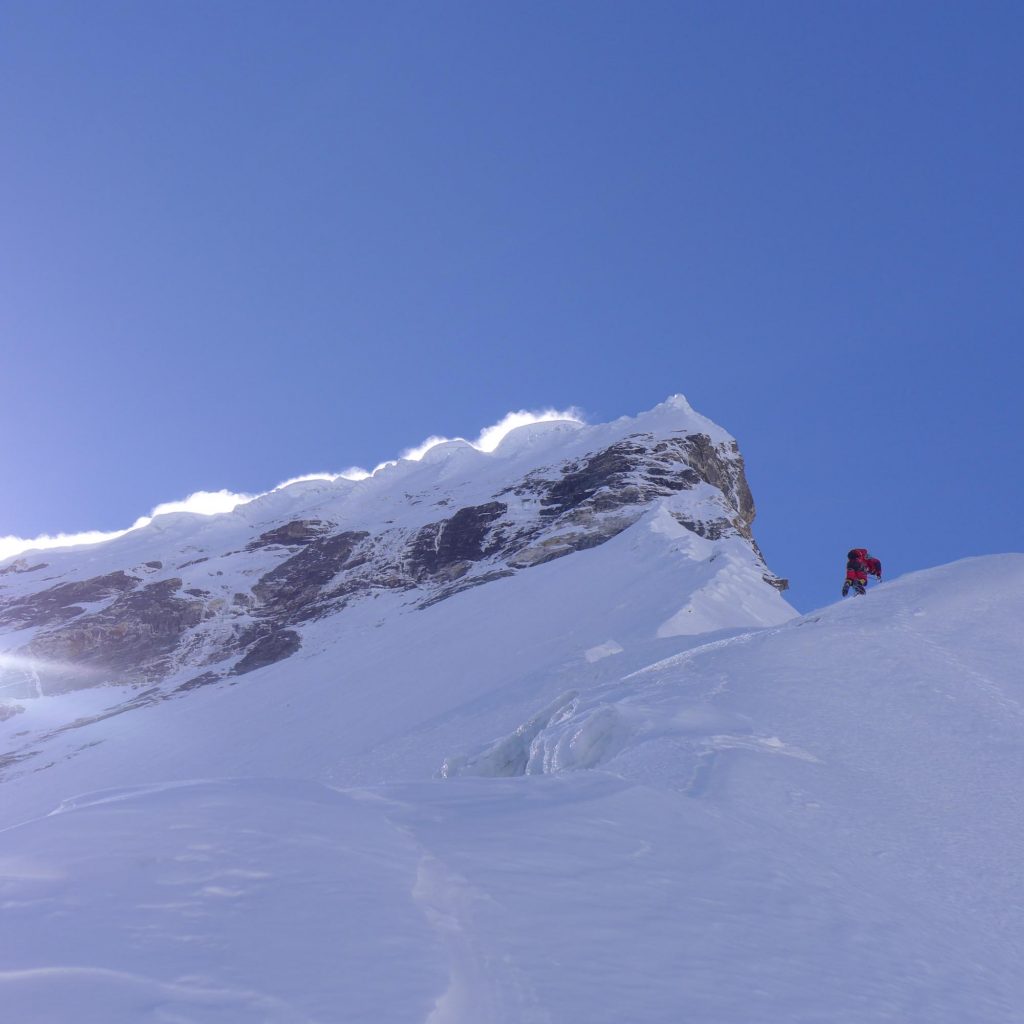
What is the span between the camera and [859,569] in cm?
1744

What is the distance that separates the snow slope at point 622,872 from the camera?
338cm

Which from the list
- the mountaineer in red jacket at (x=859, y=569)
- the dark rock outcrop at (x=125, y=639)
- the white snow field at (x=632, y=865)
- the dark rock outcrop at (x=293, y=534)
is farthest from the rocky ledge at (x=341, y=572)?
the white snow field at (x=632, y=865)

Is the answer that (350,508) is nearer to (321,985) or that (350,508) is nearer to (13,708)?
(13,708)

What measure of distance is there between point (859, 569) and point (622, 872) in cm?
1391

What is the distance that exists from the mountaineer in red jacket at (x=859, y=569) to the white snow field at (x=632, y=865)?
10.7 feet

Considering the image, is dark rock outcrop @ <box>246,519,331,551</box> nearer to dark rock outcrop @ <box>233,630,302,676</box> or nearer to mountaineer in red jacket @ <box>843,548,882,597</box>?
dark rock outcrop @ <box>233,630,302,676</box>

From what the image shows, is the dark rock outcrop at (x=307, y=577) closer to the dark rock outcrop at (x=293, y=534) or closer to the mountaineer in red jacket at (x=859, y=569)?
the dark rock outcrop at (x=293, y=534)

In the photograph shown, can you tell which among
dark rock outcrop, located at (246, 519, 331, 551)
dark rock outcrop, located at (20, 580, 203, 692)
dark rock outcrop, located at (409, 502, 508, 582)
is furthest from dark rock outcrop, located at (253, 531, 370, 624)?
dark rock outcrop, located at (409, 502, 508, 582)

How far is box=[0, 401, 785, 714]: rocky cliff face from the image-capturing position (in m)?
42.4

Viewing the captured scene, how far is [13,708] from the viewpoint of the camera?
39.4 metres

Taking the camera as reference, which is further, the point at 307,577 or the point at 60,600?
the point at 60,600

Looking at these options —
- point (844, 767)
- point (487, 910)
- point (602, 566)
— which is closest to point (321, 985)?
point (487, 910)

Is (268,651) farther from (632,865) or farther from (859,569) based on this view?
(632,865)

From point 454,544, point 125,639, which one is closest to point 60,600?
point 125,639
